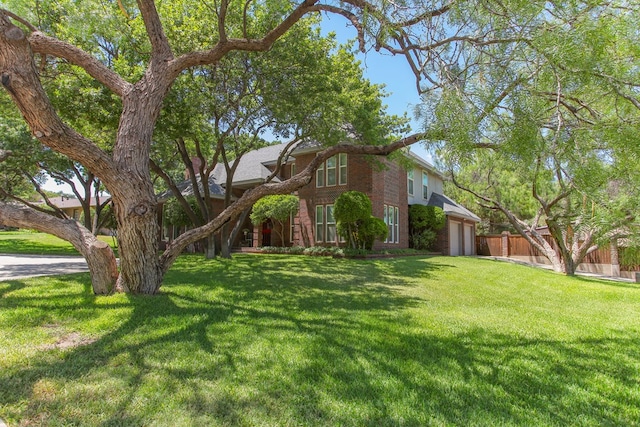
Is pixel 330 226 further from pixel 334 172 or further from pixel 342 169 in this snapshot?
pixel 342 169

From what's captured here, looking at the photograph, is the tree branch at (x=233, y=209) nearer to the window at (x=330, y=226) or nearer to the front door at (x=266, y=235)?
the window at (x=330, y=226)

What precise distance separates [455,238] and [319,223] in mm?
9827

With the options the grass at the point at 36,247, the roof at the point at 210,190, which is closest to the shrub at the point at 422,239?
the roof at the point at 210,190

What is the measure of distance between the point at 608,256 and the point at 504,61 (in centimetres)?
1584

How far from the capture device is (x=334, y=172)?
1742cm

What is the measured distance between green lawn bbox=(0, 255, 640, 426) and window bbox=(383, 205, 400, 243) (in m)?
11.0

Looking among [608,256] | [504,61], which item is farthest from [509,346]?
[608,256]

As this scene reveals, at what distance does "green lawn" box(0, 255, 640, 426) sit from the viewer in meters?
2.49

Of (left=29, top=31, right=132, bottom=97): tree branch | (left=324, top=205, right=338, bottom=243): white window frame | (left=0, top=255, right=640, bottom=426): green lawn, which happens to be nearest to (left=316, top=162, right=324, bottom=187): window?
(left=324, top=205, right=338, bottom=243): white window frame

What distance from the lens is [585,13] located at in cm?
319

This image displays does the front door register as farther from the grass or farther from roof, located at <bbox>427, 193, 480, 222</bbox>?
roof, located at <bbox>427, 193, 480, 222</bbox>

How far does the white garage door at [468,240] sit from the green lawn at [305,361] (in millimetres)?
17490

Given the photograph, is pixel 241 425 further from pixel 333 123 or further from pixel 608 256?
pixel 608 256

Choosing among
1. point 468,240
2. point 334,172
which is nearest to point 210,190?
point 334,172
